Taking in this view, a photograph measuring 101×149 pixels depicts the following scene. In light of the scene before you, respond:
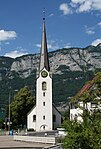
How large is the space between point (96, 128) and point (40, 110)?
77564 mm

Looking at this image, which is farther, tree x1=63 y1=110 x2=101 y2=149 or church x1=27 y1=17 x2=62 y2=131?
church x1=27 y1=17 x2=62 y2=131

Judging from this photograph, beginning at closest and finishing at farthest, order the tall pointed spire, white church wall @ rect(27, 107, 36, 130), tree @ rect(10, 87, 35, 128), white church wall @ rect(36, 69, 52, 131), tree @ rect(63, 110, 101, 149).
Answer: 1. tree @ rect(63, 110, 101, 149)
2. tree @ rect(10, 87, 35, 128)
3. white church wall @ rect(36, 69, 52, 131)
4. white church wall @ rect(27, 107, 36, 130)
5. the tall pointed spire

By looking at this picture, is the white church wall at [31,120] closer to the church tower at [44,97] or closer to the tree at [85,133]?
the church tower at [44,97]

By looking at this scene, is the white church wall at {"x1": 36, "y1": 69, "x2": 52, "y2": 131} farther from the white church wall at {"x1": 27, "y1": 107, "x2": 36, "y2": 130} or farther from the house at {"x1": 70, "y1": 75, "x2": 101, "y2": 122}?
the house at {"x1": 70, "y1": 75, "x2": 101, "y2": 122}

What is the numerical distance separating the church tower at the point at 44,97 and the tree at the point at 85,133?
76.5m

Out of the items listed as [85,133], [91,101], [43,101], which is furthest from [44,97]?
[85,133]

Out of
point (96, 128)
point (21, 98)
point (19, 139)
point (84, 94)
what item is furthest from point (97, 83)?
point (21, 98)

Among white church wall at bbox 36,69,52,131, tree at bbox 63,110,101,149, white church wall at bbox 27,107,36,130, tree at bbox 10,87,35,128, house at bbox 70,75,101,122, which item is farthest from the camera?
white church wall at bbox 27,107,36,130

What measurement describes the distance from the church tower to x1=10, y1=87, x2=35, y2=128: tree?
2185 millimetres

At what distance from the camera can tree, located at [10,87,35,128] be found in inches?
3305

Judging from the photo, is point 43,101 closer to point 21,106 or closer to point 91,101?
point 21,106

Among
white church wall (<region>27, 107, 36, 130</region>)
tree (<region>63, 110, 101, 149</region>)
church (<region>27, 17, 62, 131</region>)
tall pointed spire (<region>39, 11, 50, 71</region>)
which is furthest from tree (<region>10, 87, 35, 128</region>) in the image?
tree (<region>63, 110, 101, 149</region>)

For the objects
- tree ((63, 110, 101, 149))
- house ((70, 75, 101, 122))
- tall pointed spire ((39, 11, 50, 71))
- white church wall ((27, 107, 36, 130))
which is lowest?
tree ((63, 110, 101, 149))

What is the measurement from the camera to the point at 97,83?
37.6 feet
